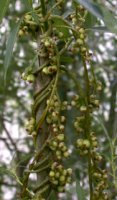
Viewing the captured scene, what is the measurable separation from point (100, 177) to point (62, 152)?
0.08 meters

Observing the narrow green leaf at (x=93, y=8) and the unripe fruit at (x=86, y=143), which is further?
the unripe fruit at (x=86, y=143)

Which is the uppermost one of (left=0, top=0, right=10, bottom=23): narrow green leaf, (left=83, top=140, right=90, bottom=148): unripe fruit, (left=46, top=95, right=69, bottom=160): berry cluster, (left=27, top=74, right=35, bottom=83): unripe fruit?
(left=0, top=0, right=10, bottom=23): narrow green leaf

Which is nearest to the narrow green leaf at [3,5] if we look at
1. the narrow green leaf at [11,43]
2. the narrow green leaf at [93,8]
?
the narrow green leaf at [11,43]

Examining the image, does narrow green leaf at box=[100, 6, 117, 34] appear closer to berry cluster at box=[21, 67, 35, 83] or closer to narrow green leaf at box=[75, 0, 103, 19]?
narrow green leaf at box=[75, 0, 103, 19]

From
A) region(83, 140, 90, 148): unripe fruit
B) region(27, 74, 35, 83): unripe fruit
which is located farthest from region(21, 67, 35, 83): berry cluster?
region(83, 140, 90, 148): unripe fruit

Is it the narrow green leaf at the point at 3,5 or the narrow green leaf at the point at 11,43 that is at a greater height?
the narrow green leaf at the point at 3,5

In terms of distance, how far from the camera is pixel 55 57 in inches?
25.4

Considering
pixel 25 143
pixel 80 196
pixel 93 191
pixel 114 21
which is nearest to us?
pixel 114 21

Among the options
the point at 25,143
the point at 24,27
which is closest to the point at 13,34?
the point at 24,27

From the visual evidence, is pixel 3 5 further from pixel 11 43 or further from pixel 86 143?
pixel 86 143

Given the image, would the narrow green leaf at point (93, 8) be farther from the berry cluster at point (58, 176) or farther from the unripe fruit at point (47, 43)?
the berry cluster at point (58, 176)

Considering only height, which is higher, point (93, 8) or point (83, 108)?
point (93, 8)

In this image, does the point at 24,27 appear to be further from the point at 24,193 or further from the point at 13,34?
the point at 24,193

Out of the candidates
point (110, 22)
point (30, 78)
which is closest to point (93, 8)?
point (110, 22)
